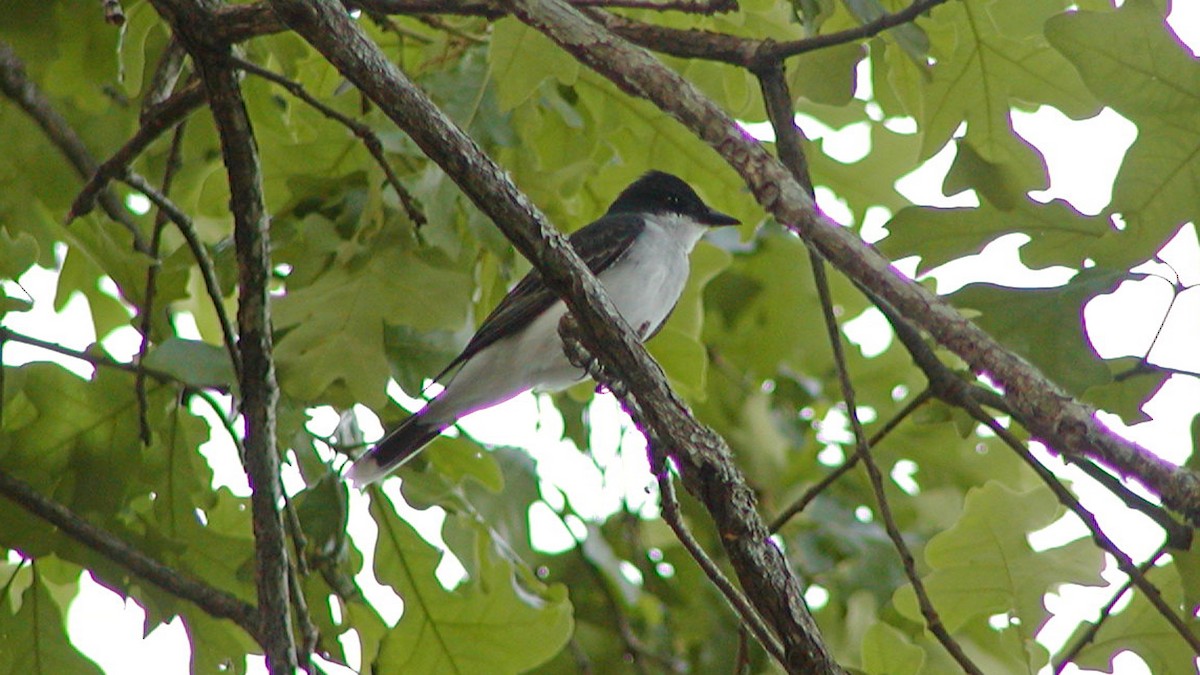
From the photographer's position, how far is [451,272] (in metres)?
3.37

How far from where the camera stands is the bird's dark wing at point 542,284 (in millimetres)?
4344

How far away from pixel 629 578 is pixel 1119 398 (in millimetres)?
2915

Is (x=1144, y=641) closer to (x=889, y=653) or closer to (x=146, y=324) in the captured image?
(x=889, y=653)

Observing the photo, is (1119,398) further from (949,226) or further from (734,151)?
(734,151)

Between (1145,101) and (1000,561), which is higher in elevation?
(1145,101)

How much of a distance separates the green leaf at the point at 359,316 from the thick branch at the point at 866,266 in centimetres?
91

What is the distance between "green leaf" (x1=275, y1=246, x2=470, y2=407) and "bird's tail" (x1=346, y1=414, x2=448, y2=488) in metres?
0.30

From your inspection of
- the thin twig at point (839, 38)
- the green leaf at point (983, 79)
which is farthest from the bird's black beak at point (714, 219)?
the thin twig at point (839, 38)

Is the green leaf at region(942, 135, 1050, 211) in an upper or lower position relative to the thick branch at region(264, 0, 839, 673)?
upper

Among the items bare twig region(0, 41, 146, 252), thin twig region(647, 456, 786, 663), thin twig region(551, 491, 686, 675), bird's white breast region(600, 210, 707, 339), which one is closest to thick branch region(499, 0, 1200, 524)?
thin twig region(647, 456, 786, 663)

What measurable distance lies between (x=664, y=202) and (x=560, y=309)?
85 centimetres

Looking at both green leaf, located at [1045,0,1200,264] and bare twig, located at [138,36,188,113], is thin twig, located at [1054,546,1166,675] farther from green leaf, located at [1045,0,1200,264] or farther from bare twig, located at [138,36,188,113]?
bare twig, located at [138,36,188,113]

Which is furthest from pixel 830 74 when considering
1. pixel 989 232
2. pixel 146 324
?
pixel 146 324

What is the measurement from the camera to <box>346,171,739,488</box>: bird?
4258mm
